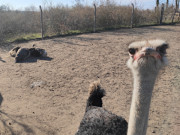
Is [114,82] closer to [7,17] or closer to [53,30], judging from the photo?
[53,30]

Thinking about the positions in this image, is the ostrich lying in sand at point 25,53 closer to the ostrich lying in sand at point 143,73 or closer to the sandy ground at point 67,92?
the sandy ground at point 67,92

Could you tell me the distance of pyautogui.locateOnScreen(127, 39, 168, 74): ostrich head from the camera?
3.48 ft

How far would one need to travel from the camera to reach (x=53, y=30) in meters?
9.52

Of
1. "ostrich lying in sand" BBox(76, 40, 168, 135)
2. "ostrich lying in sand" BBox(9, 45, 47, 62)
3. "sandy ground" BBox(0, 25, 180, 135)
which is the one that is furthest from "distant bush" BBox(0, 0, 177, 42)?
"ostrich lying in sand" BBox(76, 40, 168, 135)

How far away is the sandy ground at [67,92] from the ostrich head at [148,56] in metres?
0.47

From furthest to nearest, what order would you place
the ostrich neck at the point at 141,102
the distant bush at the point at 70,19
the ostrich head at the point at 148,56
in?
the distant bush at the point at 70,19, the ostrich neck at the point at 141,102, the ostrich head at the point at 148,56

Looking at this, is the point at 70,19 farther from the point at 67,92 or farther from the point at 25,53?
the point at 67,92

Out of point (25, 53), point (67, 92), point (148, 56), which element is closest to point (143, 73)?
point (148, 56)

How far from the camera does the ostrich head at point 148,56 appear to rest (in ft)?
3.48

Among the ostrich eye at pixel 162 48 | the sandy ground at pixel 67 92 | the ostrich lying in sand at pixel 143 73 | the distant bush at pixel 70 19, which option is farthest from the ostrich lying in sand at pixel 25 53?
the ostrich eye at pixel 162 48

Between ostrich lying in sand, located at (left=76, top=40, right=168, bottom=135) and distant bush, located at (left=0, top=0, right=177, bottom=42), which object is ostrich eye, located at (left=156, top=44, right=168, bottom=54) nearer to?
ostrich lying in sand, located at (left=76, top=40, right=168, bottom=135)

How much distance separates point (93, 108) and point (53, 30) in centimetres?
803

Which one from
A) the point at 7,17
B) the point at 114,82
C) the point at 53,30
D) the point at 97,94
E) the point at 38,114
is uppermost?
the point at 7,17

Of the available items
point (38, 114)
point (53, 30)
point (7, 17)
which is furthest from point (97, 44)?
point (7, 17)
